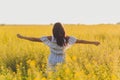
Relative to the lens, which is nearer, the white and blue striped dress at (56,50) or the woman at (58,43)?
the woman at (58,43)

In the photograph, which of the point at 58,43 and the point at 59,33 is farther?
the point at 58,43

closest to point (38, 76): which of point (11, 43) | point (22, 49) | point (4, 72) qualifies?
point (4, 72)

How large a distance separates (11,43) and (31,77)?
30.2 feet

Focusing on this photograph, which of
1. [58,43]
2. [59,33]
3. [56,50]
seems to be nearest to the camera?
[59,33]

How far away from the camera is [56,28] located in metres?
8.99

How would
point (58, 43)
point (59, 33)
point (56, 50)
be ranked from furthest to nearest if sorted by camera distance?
point (56, 50)
point (58, 43)
point (59, 33)

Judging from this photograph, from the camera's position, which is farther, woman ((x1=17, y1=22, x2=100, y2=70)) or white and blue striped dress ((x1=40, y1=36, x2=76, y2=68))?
white and blue striped dress ((x1=40, y1=36, x2=76, y2=68))

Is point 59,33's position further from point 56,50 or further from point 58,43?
point 56,50

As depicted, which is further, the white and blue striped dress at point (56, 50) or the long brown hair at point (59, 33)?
the white and blue striped dress at point (56, 50)

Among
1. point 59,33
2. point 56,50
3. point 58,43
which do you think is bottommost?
Answer: point 56,50

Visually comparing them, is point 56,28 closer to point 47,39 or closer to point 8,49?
point 47,39

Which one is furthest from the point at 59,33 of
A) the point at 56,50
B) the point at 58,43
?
the point at 56,50

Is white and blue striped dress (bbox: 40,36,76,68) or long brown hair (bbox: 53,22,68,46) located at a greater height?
long brown hair (bbox: 53,22,68,46)

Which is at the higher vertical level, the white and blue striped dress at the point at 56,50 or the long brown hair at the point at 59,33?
the long brown hair at the point at 59,33
